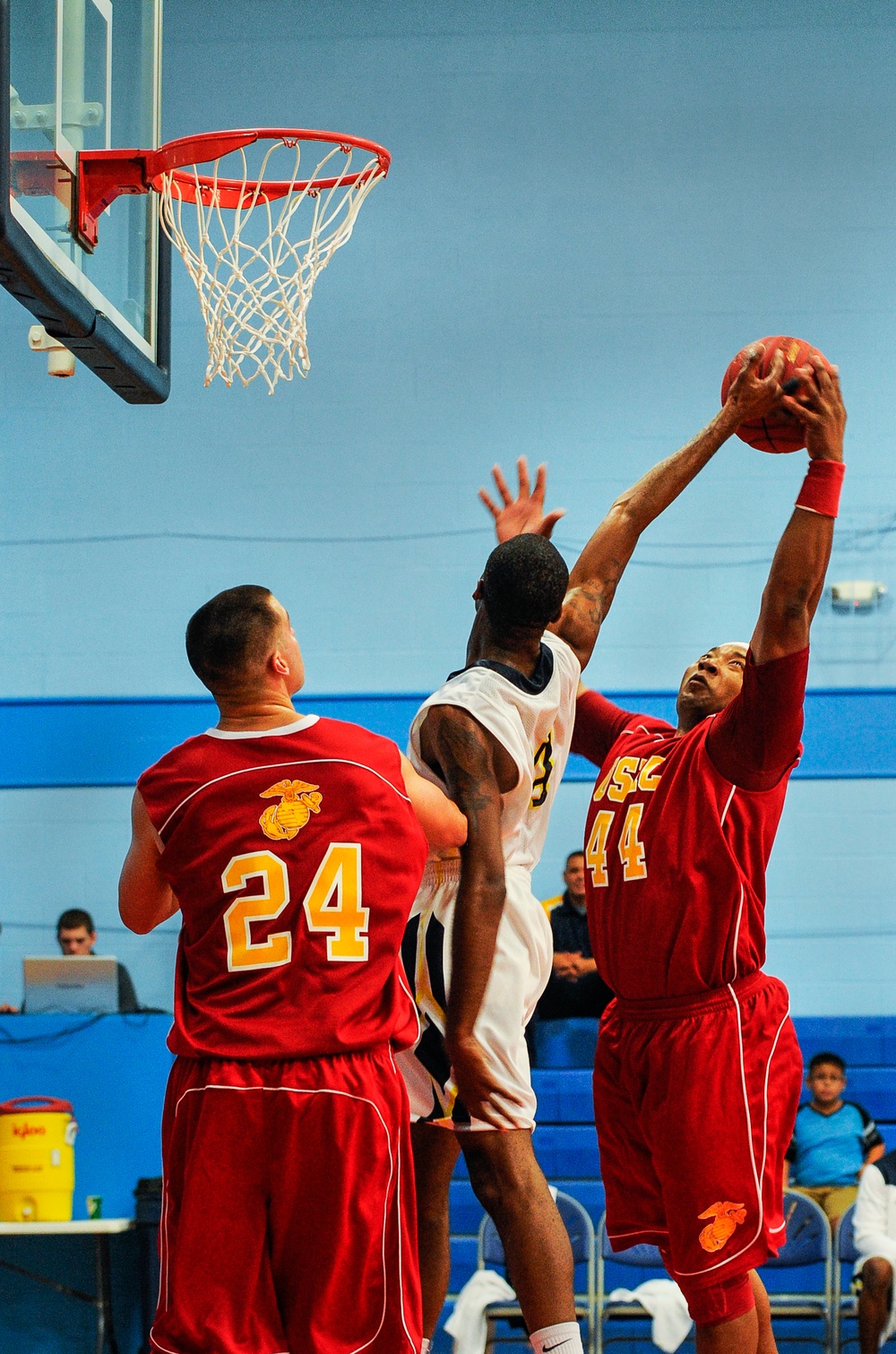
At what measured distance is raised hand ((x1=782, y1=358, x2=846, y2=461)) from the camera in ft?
10.9

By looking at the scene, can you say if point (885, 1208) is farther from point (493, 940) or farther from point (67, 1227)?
point (493, 940)

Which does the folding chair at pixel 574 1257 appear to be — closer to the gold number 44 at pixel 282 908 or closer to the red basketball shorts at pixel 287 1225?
the red basketball shorts at pixel 287 1225

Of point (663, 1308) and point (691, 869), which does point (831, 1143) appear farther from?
point (691, 869)

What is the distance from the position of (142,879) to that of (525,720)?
107 cm

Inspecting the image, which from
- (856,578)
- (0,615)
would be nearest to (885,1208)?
(856,578)

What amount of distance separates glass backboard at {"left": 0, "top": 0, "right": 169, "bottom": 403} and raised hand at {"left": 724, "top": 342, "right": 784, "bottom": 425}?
199 centimetres

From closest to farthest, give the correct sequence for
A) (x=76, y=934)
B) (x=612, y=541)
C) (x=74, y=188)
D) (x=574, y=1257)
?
(x=612, y=541)
(x=74, y=188)
(x=574, y=1257)
(x=76, y=934)

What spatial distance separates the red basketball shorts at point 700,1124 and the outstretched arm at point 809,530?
107 cm

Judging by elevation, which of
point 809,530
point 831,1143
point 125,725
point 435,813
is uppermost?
point 809,530

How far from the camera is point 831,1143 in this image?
23.8 ft

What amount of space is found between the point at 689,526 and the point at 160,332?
409 centimetres

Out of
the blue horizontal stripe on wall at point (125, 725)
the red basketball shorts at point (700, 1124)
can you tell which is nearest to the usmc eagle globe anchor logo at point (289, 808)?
the red basketball shorts at point (700, 1124)

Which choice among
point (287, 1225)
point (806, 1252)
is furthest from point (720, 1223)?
point (806, 1252)

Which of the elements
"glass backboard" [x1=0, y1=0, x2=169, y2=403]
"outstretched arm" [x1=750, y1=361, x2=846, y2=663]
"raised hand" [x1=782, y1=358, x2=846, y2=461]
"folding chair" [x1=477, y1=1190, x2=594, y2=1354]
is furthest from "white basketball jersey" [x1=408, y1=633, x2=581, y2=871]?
"folding chair" [x1=477, y1=1190, x2=594, y2=1354]
